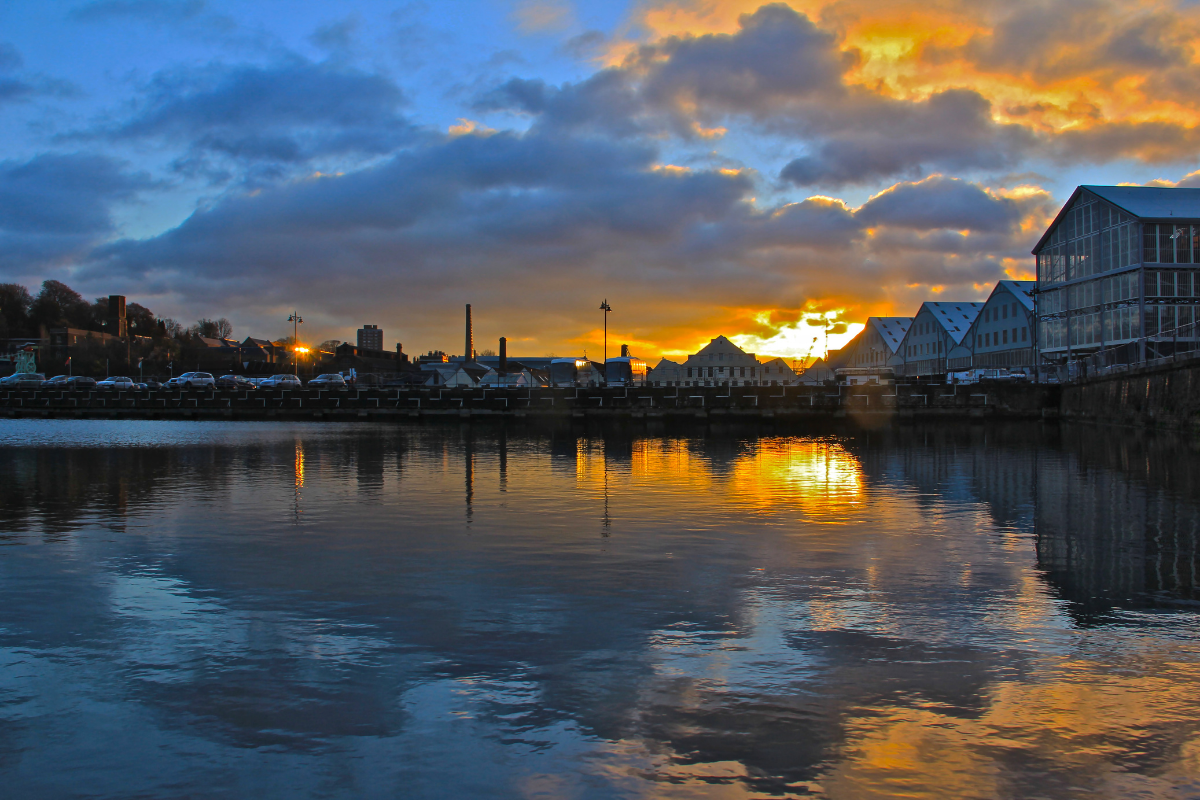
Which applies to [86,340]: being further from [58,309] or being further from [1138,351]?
[1138,351]

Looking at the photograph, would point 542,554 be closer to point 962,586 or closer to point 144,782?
point 962,586

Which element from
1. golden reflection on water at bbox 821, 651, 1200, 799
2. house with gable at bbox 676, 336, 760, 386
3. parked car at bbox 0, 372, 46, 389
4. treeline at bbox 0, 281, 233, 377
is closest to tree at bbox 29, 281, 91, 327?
treeline at bbox 0, 281, 233, 377

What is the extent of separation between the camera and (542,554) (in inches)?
480

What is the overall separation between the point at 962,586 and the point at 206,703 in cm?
843

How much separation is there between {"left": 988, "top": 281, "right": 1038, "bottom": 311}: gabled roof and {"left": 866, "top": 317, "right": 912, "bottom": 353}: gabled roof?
1324 inches

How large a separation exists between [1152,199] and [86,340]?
6725 inches

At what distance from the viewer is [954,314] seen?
338ft

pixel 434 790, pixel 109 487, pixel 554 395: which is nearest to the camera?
pixel 434 790

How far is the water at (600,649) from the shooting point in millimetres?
5500

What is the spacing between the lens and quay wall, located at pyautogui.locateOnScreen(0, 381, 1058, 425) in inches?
2539

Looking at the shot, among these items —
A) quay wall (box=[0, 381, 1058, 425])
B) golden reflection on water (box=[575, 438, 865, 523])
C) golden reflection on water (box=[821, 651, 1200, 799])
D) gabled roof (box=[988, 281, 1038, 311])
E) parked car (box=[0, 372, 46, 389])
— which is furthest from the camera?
parked car (box=[0, 372, 46, 389])

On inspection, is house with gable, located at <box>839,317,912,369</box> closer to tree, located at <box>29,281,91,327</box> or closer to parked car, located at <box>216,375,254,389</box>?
parked car, located at <box>216,375,254,389</box>

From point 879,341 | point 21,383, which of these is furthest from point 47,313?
point 879,341

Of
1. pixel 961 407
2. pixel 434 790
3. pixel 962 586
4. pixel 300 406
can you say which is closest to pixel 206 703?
pixel 434 790
